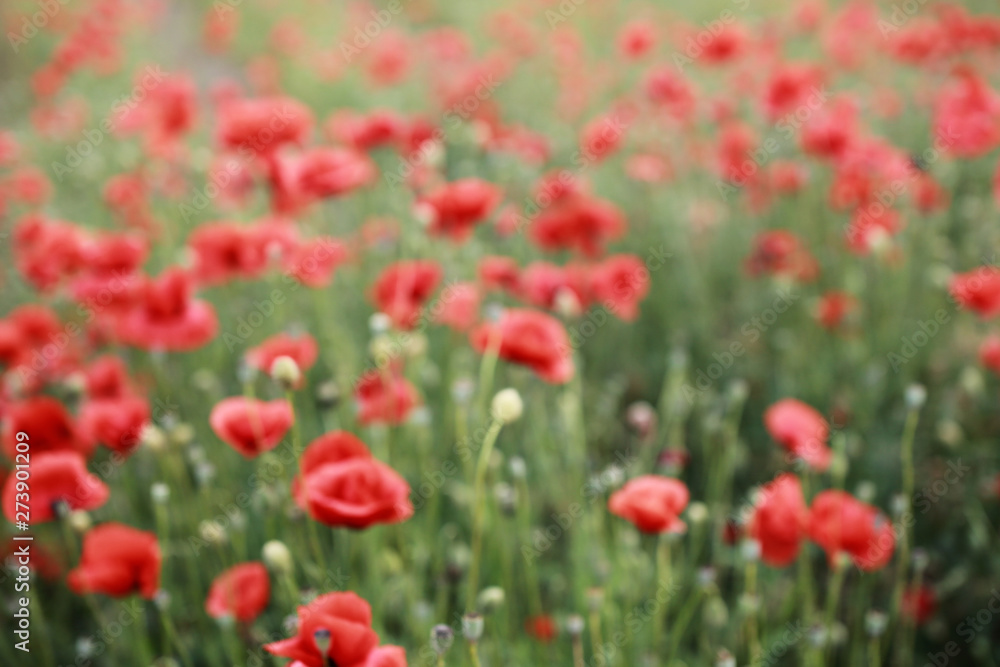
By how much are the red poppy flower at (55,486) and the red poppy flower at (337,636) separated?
614mm

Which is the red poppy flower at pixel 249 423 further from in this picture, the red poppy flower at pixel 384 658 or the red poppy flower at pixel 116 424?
the red poppy flower at pixel 384 658

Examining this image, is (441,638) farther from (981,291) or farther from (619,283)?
(981,291)

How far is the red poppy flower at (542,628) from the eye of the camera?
56.0 inches

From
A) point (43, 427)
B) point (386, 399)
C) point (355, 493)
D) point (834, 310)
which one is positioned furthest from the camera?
point (834, 310)

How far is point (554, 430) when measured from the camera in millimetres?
2092

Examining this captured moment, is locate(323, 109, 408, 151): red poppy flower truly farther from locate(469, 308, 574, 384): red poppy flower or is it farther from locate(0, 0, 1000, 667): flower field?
locate(469, 308, 574, 384): red poppy flower

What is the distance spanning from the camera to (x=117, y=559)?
113 centimetres

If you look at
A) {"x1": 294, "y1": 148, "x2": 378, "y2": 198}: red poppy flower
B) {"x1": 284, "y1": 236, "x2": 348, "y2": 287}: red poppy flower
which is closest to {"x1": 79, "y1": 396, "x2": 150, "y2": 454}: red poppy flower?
{"x1": 284, "y1": 236, "x2": 348, "y2": 287}: red poppy flower

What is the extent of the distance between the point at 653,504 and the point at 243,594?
693 millimetres

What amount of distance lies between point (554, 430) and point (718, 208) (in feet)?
4.84

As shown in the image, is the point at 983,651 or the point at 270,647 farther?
the point at 983,651

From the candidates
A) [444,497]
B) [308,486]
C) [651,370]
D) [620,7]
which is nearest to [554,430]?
[444,497]

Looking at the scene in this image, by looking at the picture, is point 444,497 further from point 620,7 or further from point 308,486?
point 620,7

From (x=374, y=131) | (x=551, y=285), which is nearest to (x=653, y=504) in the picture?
(x=551, y=285)
